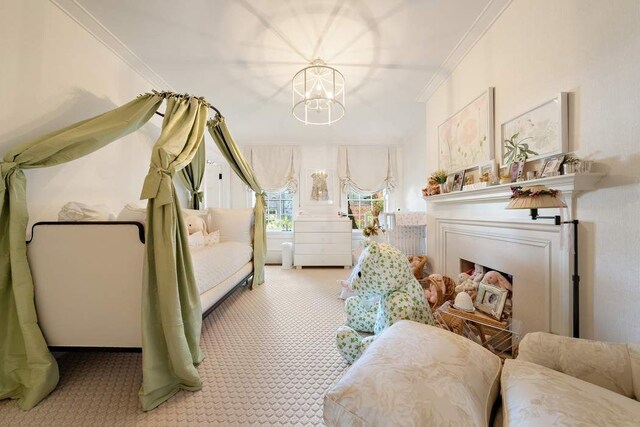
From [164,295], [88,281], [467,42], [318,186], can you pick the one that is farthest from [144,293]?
[318,186]

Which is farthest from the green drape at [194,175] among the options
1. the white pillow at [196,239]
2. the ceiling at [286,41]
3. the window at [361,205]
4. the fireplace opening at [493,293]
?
the fireplace opening at [493,293]

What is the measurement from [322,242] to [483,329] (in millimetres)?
3136

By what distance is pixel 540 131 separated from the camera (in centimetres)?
160

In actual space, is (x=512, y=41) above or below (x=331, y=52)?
below

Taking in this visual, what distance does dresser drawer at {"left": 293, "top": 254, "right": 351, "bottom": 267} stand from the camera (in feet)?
14.8

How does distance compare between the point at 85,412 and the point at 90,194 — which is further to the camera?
the point at 90,194

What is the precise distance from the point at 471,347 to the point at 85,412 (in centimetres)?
188

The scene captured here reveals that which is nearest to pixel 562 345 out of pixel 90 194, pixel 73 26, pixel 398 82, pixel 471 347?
pixel 471 347

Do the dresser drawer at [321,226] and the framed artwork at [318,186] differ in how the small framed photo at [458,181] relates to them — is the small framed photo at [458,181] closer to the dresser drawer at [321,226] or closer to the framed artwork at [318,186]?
the dresser drawer at [321,226]

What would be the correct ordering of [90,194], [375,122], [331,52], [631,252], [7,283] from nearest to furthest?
[631,252] → [7,283] → [90,194] → [331,52] → [375,122]

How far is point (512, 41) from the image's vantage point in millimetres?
1841

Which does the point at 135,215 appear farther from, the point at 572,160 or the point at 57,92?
the point at 572,160

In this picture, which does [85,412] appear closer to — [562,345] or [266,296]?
[266,296]

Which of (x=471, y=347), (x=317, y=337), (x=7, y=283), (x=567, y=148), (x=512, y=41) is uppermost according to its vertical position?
(x=512, y=41)
